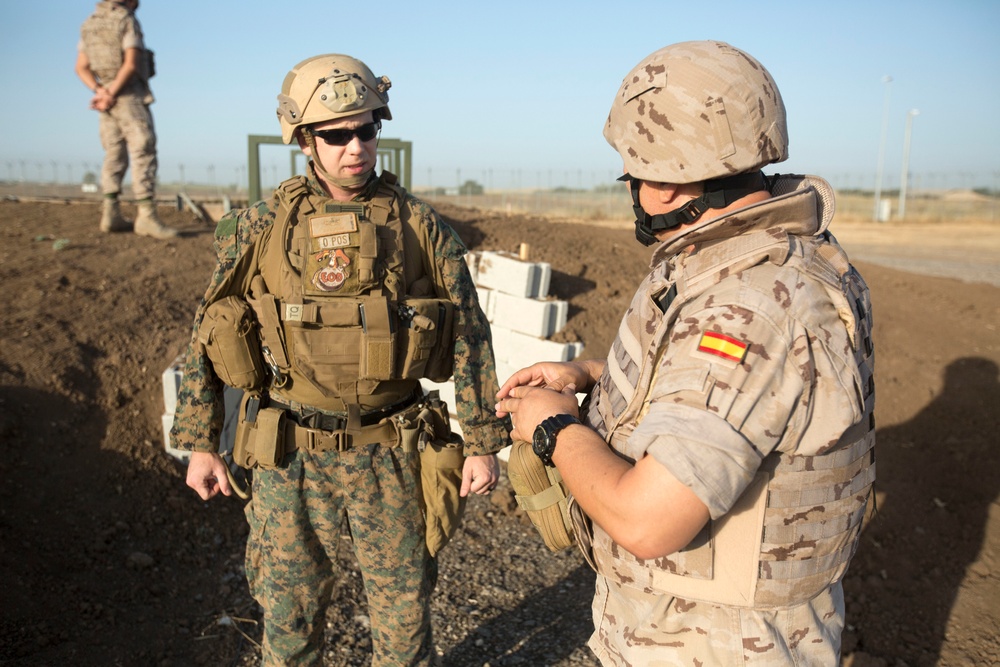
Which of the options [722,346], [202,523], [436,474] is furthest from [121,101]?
[722,346]

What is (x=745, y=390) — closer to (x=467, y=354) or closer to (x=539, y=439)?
(x=539, y=439)

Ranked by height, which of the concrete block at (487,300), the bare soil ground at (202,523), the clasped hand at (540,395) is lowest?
the bare soil ground at (202,523)

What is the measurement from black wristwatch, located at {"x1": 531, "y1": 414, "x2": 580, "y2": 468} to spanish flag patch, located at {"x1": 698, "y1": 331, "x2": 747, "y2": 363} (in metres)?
0.38

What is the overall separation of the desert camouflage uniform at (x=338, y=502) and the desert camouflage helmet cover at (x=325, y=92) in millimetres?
251

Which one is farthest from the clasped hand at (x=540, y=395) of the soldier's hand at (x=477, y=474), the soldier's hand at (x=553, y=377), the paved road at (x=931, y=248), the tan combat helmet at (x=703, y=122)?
the paved road at (x=931, y=248)

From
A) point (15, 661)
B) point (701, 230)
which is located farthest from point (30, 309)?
point (701, 230)

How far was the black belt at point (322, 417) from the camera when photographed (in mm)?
2711

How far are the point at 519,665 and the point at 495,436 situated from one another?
4.31ft

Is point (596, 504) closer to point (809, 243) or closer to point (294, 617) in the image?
point (809, 243)

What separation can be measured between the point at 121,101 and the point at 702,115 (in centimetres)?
772

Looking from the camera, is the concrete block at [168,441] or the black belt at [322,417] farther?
the concrete block at [168,441]

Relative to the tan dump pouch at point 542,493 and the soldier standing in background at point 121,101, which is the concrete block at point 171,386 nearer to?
the soldier standing in background at point 121,101

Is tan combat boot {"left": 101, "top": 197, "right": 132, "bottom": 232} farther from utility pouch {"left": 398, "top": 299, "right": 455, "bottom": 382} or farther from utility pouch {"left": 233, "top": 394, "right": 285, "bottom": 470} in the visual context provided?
utility pouch {"left": 398, "top": 299, "right": 455, "bottom": 382}

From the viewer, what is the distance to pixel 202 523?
15.0ft
